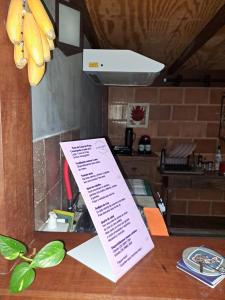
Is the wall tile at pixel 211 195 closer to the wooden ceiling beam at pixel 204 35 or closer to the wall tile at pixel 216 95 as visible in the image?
the wall tile at pixel 216 95

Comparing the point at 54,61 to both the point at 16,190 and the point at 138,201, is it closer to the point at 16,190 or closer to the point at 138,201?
the point at 16,190

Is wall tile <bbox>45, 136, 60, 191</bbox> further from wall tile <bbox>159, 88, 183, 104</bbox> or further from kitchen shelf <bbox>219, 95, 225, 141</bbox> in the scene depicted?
kitchen shelf <bbox>219, 95, 225, 141</bbox>

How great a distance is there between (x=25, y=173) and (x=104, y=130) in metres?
2.49

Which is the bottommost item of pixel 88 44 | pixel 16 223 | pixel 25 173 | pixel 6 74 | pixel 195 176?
pixel 195 176

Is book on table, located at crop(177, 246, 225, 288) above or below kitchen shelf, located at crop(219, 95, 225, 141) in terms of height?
A: below

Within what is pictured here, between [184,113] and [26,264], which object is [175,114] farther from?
[26,264]

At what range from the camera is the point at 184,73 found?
3045 mm

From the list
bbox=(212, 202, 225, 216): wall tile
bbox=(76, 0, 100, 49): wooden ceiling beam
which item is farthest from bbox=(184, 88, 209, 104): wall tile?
bbox=(76, 0, 100, 49): wooden ceiling beam

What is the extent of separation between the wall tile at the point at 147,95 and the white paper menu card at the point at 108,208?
8.52 feet

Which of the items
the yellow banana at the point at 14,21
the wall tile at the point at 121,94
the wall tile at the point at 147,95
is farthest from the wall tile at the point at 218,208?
the yellow banana at the point at 14,21

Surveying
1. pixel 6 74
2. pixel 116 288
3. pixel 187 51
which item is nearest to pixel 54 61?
pixel 6 74

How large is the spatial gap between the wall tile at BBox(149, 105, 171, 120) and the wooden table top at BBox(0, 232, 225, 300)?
2.70m

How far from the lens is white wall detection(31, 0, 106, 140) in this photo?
85 centimetres

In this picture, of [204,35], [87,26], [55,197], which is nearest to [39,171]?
[55,197]
